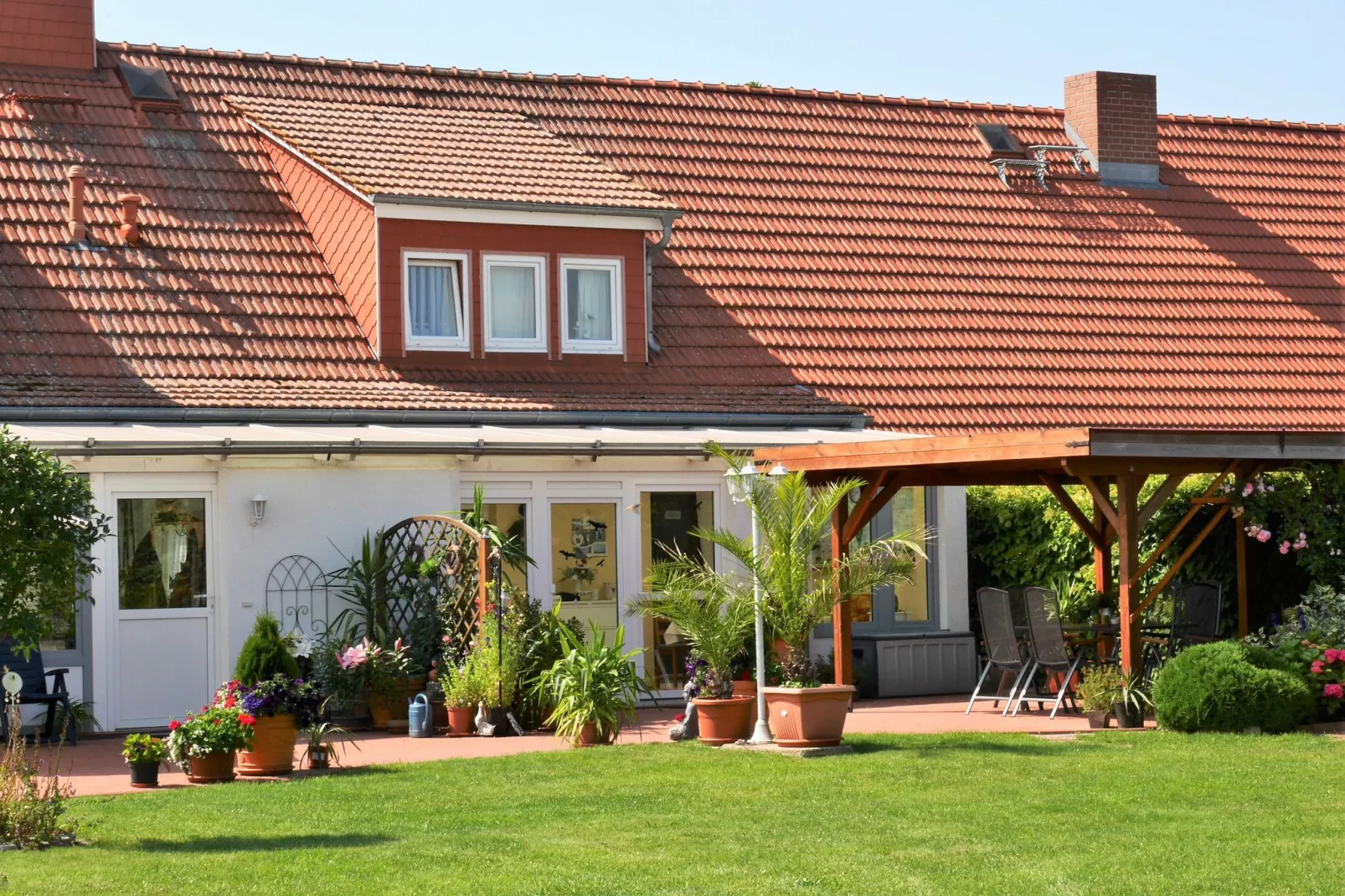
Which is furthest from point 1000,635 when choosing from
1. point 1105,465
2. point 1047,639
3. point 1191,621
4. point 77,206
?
point 77,206

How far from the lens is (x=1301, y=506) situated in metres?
18.4

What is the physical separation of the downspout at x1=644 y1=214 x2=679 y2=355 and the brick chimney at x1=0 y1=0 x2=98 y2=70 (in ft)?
22.7

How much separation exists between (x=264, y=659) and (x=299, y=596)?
3695 mm

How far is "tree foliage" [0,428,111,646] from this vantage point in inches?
424

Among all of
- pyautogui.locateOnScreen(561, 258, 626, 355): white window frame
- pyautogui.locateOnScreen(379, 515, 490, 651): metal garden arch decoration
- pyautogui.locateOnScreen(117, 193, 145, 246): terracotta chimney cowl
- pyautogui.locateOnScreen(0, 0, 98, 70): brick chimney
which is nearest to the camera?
pyautogui.locateOnScreen(379, 515, 490, 651): metal garden arch decoration

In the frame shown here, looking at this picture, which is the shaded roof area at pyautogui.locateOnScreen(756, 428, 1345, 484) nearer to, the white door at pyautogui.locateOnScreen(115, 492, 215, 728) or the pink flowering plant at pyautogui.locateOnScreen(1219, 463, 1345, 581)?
the pink flowering plant at pyautogui.locateOnScreen(1219, 463, 1345, 581)

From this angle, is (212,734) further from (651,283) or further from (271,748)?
(651,283)

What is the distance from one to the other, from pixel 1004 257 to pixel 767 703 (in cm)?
1208

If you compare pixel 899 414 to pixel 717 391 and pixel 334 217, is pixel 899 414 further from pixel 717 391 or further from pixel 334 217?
pixel 334 217

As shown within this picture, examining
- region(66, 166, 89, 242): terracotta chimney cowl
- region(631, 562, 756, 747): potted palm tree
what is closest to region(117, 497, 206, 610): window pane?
region(66, 166, 89, 242): terracotta chimney cowl

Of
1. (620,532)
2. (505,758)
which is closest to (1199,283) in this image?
(620,532)

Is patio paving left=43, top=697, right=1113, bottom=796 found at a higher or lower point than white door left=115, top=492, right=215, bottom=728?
lower

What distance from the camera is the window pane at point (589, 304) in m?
21.5

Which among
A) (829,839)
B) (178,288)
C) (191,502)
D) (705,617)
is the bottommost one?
(829,839)
